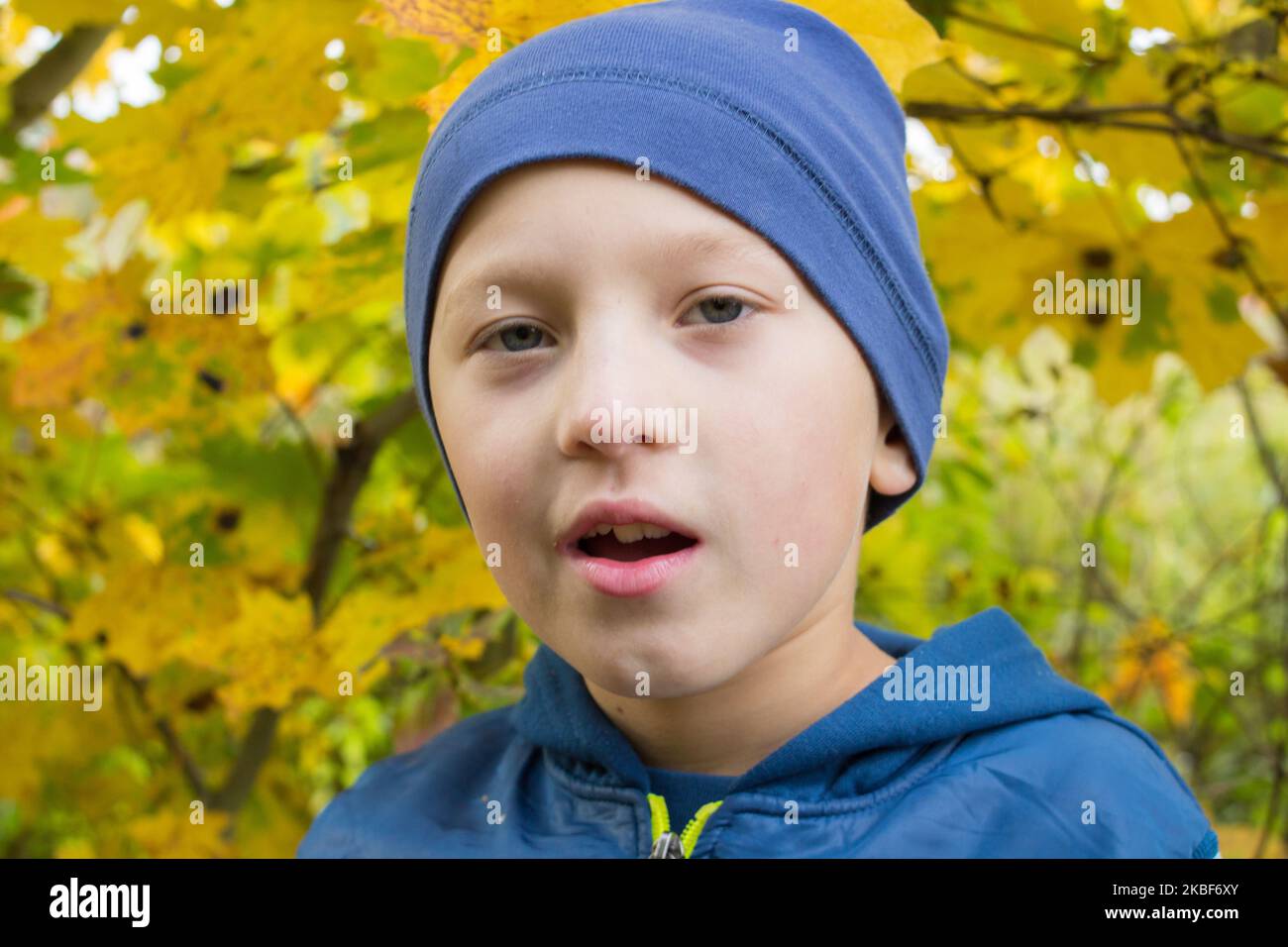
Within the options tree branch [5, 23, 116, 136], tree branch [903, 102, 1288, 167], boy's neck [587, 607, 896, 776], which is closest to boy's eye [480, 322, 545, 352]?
boy's neck [587, 607, 896, 776]

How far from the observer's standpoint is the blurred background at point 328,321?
3.47 feet

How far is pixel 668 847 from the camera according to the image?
805mm

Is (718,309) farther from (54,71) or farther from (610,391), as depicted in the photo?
(54,71)

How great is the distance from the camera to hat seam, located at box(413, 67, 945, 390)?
757 millimetres

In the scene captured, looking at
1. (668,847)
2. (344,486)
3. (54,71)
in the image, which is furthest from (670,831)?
(54,71)

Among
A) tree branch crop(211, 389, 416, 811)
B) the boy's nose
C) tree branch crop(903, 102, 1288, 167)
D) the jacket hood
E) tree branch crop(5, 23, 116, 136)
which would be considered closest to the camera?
the boy's nose

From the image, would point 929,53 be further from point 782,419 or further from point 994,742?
point 994,742

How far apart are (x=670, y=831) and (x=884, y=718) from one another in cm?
16

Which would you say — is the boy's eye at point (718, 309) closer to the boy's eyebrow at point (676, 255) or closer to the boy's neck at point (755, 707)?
the boy's eyebrow at point (676, 255)

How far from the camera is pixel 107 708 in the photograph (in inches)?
68.5

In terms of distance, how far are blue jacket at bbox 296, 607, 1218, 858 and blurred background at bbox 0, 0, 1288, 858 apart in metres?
0.16

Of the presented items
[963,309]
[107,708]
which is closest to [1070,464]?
[963,309]

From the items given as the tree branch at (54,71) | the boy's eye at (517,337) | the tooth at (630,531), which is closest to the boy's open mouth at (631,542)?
the tooth at (630,531)

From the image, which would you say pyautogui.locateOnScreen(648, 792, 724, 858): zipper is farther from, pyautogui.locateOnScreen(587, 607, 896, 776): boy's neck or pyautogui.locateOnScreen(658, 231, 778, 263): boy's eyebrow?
pyautogui.locateOnScreen(658, 231, 778, 263): boy's eyebrow
